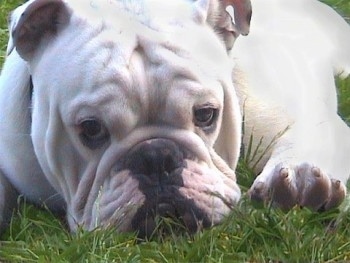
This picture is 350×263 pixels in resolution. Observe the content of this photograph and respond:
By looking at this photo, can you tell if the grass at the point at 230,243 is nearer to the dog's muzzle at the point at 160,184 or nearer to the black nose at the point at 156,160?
the dog's muzzle at the point at 160,184

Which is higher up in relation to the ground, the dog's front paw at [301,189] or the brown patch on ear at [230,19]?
the brown patch on ear at [230,19]

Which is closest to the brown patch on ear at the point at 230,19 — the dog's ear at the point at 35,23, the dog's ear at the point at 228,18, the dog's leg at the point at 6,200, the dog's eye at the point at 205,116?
the dog's ear at the point at 228,18

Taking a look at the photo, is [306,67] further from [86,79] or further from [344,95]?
[86,79]

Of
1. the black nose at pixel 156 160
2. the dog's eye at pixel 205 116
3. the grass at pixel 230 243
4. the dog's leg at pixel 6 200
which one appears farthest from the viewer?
the dog's leg at pixel 6 200

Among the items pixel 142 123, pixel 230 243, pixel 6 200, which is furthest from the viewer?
pixel 6 200

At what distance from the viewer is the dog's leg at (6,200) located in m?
3.19

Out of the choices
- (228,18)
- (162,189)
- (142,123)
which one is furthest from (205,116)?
(228,18)

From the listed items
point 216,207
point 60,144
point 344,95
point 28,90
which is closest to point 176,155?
point 216,207

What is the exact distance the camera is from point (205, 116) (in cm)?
303

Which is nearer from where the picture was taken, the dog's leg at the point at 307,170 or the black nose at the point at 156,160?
the black nose at the point at 156,160

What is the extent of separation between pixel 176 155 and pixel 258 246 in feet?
1.08

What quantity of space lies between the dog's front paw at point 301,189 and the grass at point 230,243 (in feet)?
0.14

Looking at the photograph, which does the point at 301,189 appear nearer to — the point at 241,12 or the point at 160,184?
the point at 160,184

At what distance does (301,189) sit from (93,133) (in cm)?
61
